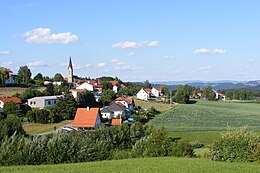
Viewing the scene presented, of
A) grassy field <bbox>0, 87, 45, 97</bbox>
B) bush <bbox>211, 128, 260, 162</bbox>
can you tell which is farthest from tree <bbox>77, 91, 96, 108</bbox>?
bush <bbox>211, 128, 260, 162</bbox>

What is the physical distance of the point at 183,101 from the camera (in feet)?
359

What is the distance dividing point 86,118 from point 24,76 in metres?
54.6

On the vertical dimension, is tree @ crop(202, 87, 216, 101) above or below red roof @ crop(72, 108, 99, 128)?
above

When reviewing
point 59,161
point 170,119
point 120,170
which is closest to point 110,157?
point 59,161

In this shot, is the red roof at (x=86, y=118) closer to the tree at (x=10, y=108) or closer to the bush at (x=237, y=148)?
the tree at (x=10, y=108)

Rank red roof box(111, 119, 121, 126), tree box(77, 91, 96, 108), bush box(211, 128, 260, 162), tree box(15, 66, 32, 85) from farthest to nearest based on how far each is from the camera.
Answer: tree box(15, 66, 32, 85) < tree box(77, 91, 96, 108) < red roof box(111, 119, 121, 126) < bush box(211, 128, 260, 162)

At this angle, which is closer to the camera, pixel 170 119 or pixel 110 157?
pixel 110 157

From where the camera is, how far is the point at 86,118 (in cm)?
5759

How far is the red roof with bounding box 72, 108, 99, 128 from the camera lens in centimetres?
5644

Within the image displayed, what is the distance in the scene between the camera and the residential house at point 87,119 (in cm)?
5616

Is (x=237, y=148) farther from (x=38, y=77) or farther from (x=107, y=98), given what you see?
(x=38, y=77)

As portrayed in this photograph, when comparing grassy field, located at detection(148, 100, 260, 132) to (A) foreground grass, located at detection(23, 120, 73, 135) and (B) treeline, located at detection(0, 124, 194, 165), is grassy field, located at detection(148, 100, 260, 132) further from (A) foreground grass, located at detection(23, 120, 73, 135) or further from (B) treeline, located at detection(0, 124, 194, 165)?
(B) treeline, located at detection(0, 124, 194, 165)

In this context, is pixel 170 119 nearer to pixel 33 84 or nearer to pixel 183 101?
pixel 183 101

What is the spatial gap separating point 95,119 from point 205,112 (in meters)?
39.2
